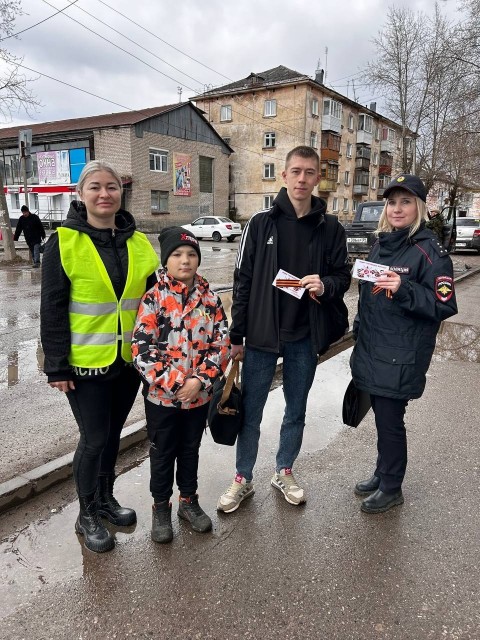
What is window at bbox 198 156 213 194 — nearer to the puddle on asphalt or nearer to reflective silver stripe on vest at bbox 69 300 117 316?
the puddle on asphalt

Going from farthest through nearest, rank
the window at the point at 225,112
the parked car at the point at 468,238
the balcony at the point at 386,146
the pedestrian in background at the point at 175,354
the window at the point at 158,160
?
the balcony at the point at 386,146 < the window at the point at 225,112 < the window at the point at 158,160 < the parked car at the point at 468,238 < the pedestrian in background at the point at 175,354

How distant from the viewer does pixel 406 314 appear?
8.98ft

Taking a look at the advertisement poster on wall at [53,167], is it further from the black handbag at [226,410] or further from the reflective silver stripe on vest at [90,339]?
the reflective silver stripe on vest at [90,339]

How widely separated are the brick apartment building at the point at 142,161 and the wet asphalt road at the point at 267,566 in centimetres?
2907

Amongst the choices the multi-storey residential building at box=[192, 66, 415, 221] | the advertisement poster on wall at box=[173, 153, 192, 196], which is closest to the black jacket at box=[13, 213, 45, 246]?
the advertisement poster on wall at box=[173, 153, 192, 196]

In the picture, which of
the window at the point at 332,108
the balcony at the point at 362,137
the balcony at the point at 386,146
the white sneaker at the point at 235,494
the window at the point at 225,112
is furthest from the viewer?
the balcony at the point at 386,146

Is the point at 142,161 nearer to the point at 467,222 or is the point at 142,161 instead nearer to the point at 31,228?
the point at 31,228

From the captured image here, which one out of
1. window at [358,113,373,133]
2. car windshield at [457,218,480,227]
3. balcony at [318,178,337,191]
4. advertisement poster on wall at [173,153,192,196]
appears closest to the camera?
car windshield at [457,218,480,227]

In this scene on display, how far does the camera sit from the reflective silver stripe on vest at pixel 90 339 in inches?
93.6

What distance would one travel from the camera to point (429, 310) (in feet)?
8.54

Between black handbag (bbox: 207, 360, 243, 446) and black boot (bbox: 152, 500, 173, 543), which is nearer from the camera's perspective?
black boot (bbox: 152, 500, 173, 543)

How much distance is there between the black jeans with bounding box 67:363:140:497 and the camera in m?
2.44

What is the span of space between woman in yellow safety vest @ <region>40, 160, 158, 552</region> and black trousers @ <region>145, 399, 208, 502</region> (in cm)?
26

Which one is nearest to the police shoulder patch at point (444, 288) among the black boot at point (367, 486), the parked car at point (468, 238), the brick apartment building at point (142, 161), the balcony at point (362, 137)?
the black boot at point (367, 486)
